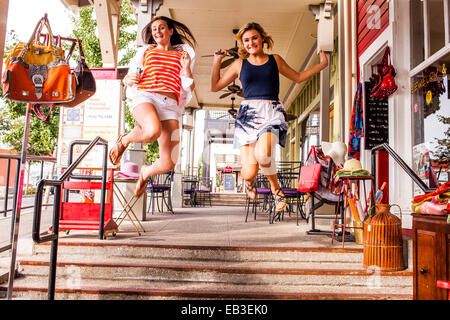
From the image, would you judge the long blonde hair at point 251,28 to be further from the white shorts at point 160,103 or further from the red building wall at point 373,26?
the red building wall at point 373,26

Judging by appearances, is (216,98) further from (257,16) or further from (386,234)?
(386,234)

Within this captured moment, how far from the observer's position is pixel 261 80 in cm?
279

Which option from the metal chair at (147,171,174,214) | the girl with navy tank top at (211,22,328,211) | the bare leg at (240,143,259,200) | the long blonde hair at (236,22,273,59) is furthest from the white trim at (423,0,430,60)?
the metal chair at (147,171,174,214)

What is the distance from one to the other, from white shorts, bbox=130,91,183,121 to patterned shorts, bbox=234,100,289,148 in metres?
0.54

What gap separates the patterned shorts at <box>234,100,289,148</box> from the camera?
8.93 feet

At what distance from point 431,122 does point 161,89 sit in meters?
2.92

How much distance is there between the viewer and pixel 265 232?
4.78m

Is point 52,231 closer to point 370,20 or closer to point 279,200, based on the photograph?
point 279,200

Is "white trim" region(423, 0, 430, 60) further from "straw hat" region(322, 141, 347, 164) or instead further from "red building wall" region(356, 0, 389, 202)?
"straw hat" region(322, 141, 347, 164)

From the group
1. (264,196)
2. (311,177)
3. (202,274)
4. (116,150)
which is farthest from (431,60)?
(264,196)

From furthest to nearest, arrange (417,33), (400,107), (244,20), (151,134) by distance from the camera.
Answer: (244,20), (400,107), (417,33), (151,134)

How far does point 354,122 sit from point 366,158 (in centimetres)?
71

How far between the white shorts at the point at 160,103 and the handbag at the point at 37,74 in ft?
1.56
